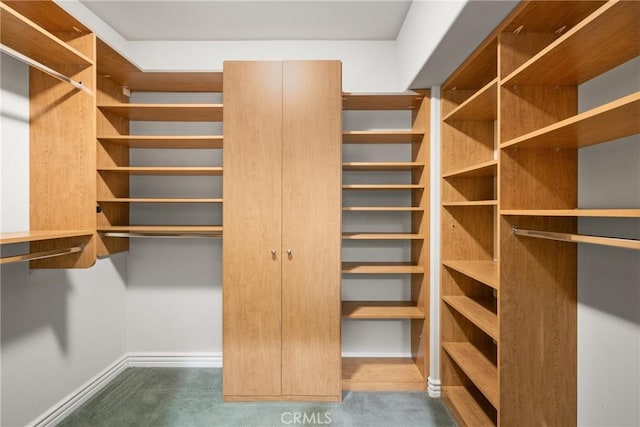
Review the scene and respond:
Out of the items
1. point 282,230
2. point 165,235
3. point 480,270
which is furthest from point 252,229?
point 480,270

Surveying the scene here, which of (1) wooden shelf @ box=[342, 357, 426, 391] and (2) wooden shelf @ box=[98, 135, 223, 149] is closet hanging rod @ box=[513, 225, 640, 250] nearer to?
(1) wooden shelf @ box=[342, 357, 426, 391]

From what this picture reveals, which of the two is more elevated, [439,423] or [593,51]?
[593,51]

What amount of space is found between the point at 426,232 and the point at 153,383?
2425 millimetres

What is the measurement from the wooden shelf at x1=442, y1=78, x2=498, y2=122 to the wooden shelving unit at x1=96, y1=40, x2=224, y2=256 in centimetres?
164

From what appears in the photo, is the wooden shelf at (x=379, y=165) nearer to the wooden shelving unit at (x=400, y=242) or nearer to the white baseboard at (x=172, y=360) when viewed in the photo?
the wooden shelving unit at (x=400, y=242)

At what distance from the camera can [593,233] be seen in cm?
159

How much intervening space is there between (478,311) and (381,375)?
990 mm

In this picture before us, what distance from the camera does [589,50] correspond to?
1.34 m

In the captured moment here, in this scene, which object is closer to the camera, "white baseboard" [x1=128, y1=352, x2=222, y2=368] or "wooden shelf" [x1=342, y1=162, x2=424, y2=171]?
"wooden shelf" [x1=342, y1=162, x2=424, y2=171]

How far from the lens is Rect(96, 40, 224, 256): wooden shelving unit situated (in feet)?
8.20

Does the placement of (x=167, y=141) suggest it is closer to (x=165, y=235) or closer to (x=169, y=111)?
(x=169, y=111)

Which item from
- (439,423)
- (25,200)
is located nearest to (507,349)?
(439,423)

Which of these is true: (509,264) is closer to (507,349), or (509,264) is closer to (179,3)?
(507,349)

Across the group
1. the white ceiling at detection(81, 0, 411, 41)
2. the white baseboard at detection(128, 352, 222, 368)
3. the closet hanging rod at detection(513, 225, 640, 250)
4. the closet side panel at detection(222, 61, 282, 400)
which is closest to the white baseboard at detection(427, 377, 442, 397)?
the closet side panel at detection(222, 61, 282, 400)
